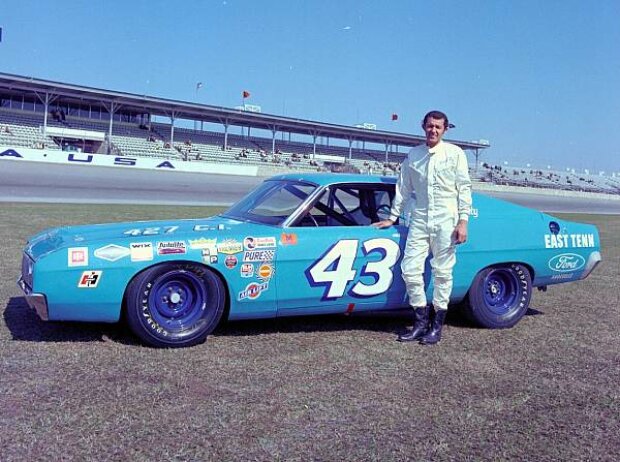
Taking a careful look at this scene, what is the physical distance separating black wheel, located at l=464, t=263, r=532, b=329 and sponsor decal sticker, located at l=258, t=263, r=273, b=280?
1.82 meters

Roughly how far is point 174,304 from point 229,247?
0.55 metres

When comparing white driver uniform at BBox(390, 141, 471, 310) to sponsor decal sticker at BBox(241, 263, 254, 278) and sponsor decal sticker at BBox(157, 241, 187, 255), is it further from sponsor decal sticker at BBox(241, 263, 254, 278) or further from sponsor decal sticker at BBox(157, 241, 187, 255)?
sponsor decal sticker at BBox(157, 241, 187, 255)

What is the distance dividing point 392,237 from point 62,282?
243 centimetres

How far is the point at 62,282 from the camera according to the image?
157 inches

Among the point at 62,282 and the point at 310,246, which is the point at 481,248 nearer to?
the point at 310,246

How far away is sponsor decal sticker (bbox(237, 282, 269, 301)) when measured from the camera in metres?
4.45

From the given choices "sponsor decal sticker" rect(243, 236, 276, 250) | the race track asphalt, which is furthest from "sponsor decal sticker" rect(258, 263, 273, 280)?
the race track asphalt

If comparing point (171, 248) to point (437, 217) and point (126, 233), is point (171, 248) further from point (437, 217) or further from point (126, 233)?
point (437, 217)

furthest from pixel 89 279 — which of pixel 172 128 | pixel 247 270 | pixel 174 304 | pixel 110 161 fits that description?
pixel 172 128

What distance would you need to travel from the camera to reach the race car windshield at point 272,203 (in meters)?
4.88

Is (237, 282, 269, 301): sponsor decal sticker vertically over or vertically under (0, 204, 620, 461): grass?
over

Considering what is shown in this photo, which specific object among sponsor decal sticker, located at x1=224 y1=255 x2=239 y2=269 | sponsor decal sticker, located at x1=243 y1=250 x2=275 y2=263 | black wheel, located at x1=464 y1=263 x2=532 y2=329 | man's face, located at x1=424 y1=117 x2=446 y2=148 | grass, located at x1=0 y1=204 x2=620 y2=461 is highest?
man's face, located at x1=424 y1=117 x2=446 y2=148

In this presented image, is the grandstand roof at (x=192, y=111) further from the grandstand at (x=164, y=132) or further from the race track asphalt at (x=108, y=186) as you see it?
the race track asphalt at (x=108, y=186)

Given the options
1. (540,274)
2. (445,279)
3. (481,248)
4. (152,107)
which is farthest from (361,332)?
(152,107)
